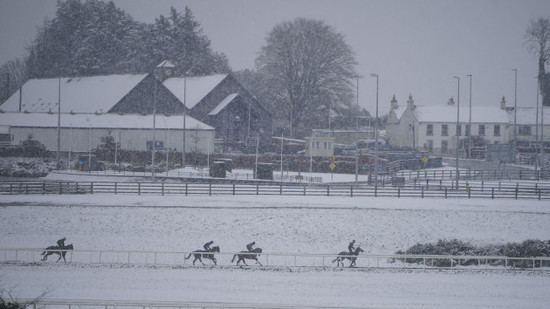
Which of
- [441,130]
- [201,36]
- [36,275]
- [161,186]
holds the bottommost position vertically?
[36,275]

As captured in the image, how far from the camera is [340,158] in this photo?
206 ft

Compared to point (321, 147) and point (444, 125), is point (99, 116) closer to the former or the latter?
point (321, 147)

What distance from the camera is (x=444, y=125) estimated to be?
85625 millimetres

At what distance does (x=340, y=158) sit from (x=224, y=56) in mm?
83923

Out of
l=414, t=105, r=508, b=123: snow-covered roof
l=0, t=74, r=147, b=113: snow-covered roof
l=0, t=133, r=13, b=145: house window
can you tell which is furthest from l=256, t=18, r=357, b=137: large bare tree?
l=0, t=133, r=13, b=145: house window

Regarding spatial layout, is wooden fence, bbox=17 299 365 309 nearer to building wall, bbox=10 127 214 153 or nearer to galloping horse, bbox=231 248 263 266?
galloping horse, bbox=231 248 263 266

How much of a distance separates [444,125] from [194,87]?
37677 mm

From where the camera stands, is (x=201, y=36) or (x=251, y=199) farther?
(x=201, y=36)

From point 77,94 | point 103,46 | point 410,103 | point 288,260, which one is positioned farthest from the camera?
point 103,46

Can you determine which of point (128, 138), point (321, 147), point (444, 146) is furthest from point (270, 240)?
point (444, 146)

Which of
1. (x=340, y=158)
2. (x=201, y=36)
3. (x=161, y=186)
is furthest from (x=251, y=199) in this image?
(x=201, y=36)

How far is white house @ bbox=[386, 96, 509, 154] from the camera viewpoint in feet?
277

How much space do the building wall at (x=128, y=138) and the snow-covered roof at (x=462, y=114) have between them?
120ft

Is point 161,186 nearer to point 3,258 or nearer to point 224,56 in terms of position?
point 3,258
